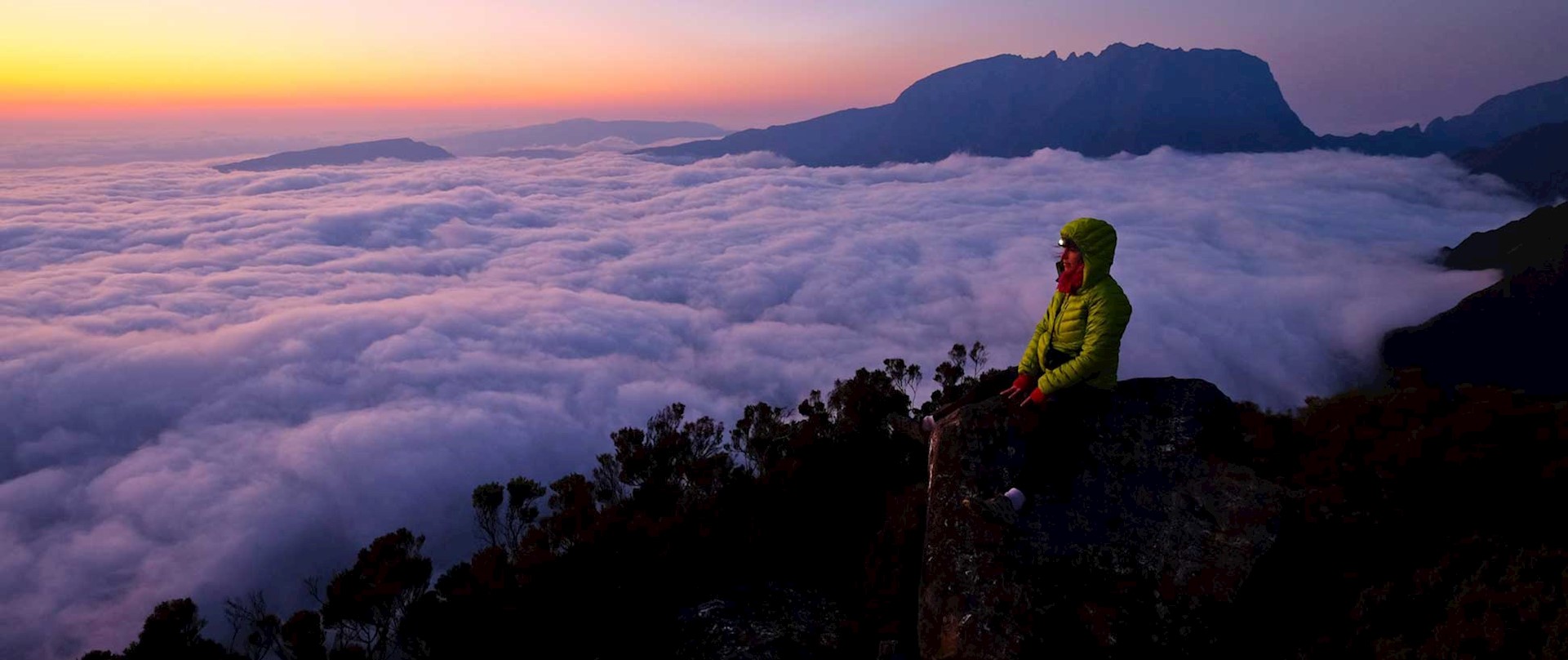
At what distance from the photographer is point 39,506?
183 ft

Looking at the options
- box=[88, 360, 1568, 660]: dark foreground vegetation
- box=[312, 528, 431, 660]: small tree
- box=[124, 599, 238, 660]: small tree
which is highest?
box=[88, 360, 1568, 660]: dark foreground vegetation

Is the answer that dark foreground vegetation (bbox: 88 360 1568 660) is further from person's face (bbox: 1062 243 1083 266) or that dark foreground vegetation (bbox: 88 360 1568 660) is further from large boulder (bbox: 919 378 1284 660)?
person's face (bbox: 1062 243 1083 266)

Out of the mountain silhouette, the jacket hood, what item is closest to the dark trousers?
the jacket hood

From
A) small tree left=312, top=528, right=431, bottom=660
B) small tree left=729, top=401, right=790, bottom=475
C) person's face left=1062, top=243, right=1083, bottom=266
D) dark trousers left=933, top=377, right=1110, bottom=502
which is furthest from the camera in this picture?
small tree left=729, top=401, right=790, bottom=475

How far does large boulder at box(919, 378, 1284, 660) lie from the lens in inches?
215

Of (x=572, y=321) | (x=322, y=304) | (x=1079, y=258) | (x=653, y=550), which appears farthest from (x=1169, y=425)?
(x=322, y=304)

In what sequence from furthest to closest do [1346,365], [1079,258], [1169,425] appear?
[1346,365] < [1169,425] < [1079,258]

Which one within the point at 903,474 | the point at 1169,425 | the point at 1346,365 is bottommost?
the point at 1346,365

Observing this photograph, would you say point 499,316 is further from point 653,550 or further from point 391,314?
point 653,550

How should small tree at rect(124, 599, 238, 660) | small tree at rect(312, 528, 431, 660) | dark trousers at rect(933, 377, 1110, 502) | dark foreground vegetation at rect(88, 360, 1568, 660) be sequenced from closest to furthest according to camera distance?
dark foreground vegetation at rect(88, 360, 1568, 660) < dark trousers at rect(933, 377, 1110, 502) < small tree at rect(312, 528, 431, 660) < small tree at rect(124, 599, 238, 660)

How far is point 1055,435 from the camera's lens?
282 inches

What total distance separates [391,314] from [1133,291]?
5791 inches

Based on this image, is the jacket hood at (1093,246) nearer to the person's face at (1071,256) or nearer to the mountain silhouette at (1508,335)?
the person's face at (1071,256)

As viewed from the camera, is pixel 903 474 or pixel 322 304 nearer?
pixel 903 474
